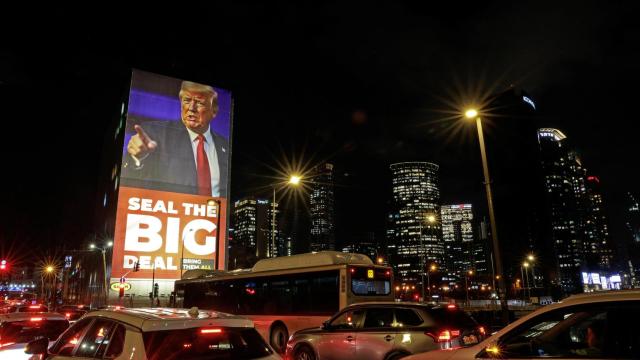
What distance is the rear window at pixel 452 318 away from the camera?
345 inches

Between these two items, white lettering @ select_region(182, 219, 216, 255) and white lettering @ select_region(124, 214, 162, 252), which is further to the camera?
white lettering @ select_region(182, 219, 216, 255)

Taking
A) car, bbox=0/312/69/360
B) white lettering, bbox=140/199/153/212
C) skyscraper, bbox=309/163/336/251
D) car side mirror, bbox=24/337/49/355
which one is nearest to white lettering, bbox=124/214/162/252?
white lettering, bbox=140/199/153/212

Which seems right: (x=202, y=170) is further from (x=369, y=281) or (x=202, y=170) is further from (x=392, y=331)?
(x=392, y=331)

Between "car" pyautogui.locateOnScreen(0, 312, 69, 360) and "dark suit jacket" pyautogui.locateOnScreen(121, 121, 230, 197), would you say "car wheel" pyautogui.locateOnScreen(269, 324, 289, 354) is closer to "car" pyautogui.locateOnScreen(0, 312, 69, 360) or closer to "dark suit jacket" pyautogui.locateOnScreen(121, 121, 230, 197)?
"car" pyautogui.locateOnScreen(0, 312, 69, 360)

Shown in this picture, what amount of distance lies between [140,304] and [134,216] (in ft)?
30.4

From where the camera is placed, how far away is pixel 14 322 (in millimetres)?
12578

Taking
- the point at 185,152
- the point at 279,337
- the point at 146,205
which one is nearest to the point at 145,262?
the point at 146,205

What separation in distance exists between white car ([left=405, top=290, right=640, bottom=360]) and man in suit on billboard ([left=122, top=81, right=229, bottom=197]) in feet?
169

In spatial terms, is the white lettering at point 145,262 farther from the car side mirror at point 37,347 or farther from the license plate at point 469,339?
the car side mirror at point 37,347

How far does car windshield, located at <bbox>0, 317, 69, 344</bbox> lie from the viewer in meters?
12.1

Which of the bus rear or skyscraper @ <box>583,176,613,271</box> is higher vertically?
skyscraper @ <box>583,176,613,271</box>

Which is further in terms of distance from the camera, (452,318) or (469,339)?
(452,318)

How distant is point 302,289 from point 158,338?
12933mm

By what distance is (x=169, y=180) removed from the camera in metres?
52.9
